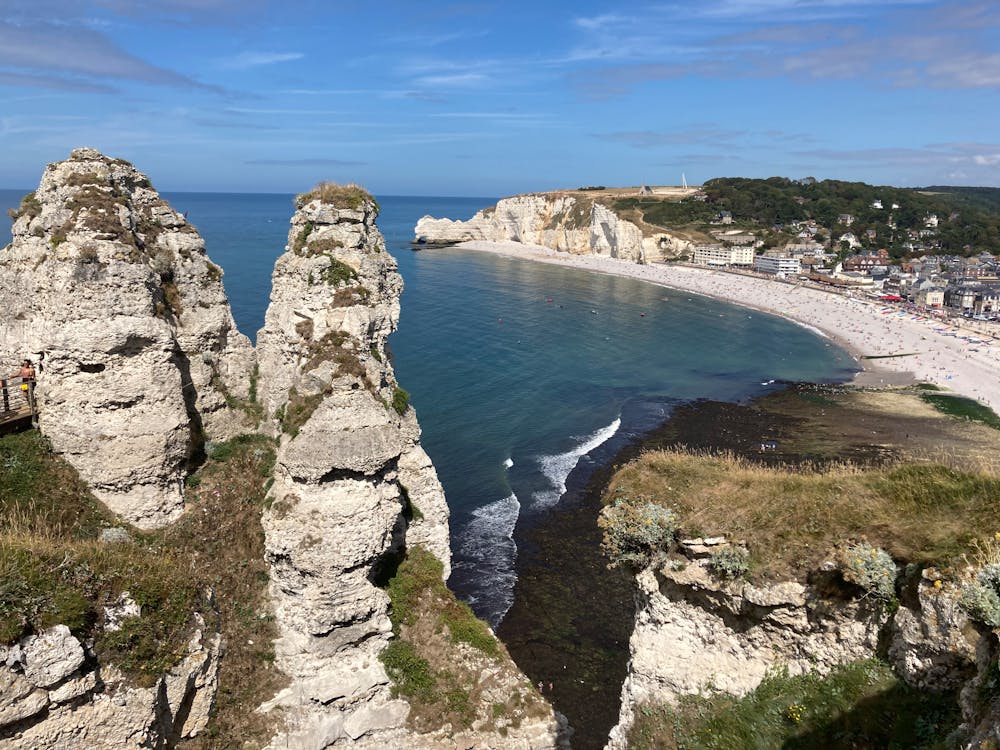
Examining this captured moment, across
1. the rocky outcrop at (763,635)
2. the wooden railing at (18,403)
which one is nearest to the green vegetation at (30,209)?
Answer: the wooden railing at (18,403)

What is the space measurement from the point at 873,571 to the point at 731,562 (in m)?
2.59

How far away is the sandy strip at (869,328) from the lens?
7512 cm

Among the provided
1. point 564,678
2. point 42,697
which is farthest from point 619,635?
point 42,697

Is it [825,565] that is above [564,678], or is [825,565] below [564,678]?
above

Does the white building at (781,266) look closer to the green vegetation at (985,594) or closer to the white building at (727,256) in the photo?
→ the white building at (727,256)

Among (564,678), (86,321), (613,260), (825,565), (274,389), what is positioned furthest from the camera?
(613,260)

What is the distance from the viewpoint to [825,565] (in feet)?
40.7

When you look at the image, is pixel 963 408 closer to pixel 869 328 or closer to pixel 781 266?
pixel 869 328

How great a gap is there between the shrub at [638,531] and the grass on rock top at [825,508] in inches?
14.1

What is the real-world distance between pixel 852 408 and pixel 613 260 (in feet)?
366

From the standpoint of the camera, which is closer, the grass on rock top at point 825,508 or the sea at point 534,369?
the grass on rock top at point 825,508

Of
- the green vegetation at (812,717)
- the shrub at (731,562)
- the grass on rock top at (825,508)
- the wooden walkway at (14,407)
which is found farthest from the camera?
the wooden walkway at (14,407)

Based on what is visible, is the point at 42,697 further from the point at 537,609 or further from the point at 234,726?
the point at 537,609

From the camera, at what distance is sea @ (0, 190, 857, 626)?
42875 mm
